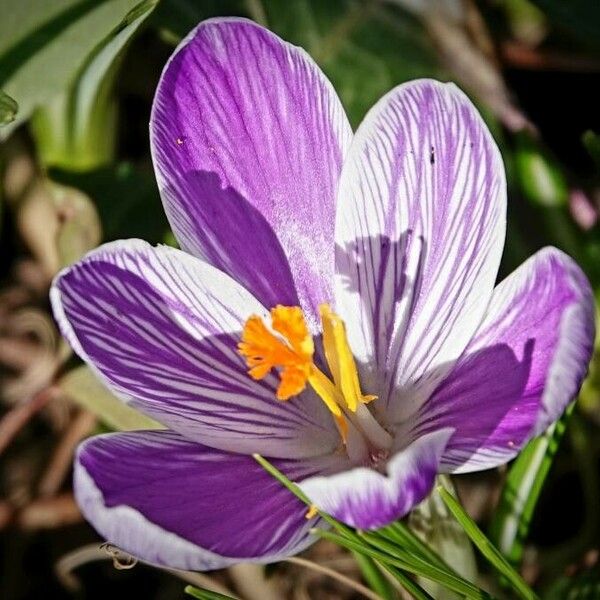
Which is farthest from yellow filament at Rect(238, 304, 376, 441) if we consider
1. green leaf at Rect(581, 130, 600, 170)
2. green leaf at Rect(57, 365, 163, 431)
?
green leaf at Rect(581, 130, 600, 170)

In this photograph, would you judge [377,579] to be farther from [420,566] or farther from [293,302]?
[293,302]

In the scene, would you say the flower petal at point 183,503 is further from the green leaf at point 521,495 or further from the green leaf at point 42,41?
the green leaf at point 42,41

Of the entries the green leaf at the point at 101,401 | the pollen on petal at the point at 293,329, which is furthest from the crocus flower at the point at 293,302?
the green leaf at the point at 101,401

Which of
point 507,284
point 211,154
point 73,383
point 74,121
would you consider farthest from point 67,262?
point 507,284

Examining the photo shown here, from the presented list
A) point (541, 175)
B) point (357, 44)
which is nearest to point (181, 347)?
point (541, 175)

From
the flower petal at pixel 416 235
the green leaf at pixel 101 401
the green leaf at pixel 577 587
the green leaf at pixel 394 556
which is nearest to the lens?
the green leaf at pixel 394 556

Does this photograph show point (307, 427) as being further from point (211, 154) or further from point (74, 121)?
point (74, 121)
